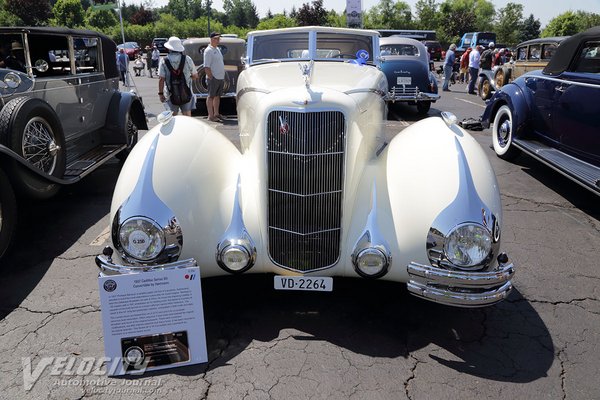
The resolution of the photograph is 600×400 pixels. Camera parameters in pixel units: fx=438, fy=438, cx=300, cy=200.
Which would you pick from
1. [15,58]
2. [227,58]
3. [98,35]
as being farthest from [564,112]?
[227,58]

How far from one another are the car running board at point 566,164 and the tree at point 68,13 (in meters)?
57.5

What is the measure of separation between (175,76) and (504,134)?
5607 millimetres

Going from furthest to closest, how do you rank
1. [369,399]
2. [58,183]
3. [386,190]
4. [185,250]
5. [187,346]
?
[58,183]
[386,190]
[185,250]
[187,346]
[369,399]

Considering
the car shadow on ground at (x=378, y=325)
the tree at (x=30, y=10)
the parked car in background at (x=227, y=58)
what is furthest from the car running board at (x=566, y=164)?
the tree at (x=30, y=10)

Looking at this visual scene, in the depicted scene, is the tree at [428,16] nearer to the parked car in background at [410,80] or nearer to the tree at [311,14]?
the tree at [311,14]

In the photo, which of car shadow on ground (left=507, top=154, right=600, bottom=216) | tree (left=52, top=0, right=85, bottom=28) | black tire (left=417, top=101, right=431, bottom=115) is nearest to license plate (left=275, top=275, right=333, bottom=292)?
car shadow on ground (left=507, top=154, right=600, bottom=216)

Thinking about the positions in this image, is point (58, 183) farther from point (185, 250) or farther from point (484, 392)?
point (484, 392)

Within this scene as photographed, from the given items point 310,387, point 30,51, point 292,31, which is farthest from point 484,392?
point 30,51

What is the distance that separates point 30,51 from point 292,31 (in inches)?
130

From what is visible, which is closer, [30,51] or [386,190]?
[386,190]

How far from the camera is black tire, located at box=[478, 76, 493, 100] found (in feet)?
46.1

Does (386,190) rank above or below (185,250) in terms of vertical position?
above

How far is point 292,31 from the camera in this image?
4.68 meters

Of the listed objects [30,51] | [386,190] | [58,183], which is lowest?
[58,183]
